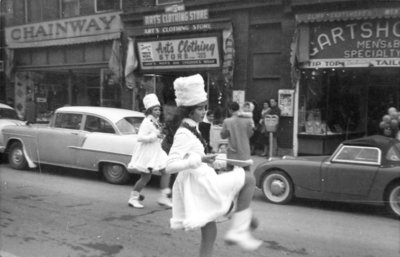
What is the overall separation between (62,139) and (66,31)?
29.5 feet

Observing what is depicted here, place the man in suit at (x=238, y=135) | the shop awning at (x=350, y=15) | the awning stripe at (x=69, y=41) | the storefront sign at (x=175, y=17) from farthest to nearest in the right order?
Result: 1. the awning stripe at (x=69, y=41)
2. the storefront sign at (x=175, y=17)
3. the shop awning at (x=350, y=15)
4. the man in suit at (x=238, y=135)

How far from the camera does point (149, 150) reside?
6891 mm

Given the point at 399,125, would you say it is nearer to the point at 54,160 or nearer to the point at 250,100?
the point at 250,100

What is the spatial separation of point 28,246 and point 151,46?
425 inches

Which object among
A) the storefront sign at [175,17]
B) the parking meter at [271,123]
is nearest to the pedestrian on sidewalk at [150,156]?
the parking meter at [271,123]

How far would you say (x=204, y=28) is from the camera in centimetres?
1352

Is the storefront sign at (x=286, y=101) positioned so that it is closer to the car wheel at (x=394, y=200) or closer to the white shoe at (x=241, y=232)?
the car wheel at (x=394, y=200)

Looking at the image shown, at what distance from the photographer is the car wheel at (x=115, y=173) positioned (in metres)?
8.41

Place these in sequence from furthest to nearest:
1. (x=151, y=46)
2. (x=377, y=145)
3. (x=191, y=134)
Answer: (x=151, y=46) < (x=377, y=145) < (x=191, y=134)

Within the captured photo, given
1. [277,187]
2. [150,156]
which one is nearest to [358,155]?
[277,187]

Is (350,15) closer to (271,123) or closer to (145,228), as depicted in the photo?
(271,123)

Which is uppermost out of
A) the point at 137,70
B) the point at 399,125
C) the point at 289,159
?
the point at 137,70

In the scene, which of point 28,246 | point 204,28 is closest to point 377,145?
point 28,246

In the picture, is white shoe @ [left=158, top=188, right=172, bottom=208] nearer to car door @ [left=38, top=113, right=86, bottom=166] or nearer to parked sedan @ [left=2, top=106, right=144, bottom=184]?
parked sedan @ [left=2, top=106, right=144, bottom=184]
